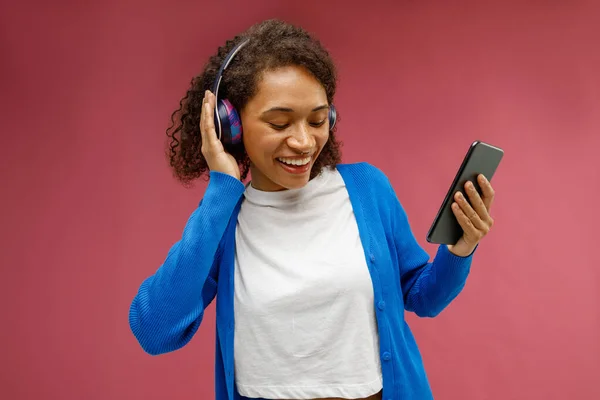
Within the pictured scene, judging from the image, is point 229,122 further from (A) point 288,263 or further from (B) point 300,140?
(A) point 288,263

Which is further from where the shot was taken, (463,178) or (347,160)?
(347,160)

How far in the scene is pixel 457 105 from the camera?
2.52 m

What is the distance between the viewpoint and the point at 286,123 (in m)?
1.18

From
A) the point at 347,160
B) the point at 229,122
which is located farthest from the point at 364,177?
the point at 347,160

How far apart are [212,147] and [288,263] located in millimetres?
250

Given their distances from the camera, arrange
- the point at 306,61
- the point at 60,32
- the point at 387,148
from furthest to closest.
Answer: the point at 387,148
the point at 60,32
the point at 306,61

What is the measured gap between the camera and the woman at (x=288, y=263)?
1159 millimetres

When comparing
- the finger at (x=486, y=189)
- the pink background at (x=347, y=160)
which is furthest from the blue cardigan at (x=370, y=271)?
the pink background at (x=347, y=160)

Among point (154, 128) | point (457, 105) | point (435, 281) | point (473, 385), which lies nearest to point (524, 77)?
point (457, 105)

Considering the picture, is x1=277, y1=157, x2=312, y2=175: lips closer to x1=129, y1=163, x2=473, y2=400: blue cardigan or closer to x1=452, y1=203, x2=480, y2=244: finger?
x1=129, y1=163, x2=473, y2=400: blue cardigan

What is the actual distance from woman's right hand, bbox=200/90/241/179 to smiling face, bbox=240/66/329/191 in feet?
0.15

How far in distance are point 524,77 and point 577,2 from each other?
0.35 m

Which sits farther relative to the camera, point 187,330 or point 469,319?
point 469,319

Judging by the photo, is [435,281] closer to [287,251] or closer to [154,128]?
[287,251]
